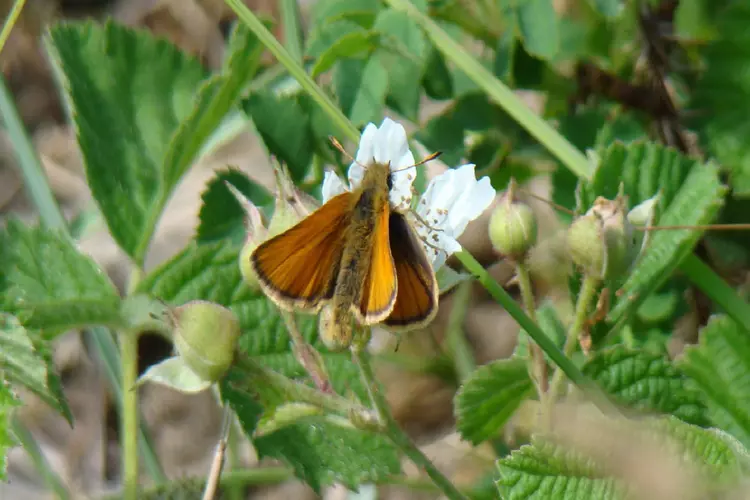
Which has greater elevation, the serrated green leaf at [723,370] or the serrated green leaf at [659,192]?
the serrated green leaf at [659,192]

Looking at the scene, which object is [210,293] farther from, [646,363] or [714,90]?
[714,90]

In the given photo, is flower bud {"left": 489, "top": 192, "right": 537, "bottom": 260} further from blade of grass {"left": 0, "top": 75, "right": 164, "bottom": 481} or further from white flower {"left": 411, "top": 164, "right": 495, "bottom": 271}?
blade of grass {"left": 0, "top": 75, "right": 164, "bottom": 481}

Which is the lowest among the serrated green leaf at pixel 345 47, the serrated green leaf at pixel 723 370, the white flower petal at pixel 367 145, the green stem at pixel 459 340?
the green stem at pixel 459 340

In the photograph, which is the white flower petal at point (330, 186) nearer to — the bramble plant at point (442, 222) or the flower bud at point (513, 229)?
the bramble plant at point (442, 222)

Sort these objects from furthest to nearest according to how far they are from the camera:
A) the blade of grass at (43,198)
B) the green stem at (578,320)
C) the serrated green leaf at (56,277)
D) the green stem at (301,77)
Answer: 1. the blade of grass at (43,198)
2. the serrated green leaf at (56,277)
3. the green stem at (301,77)
4. the green stem at (578,320)

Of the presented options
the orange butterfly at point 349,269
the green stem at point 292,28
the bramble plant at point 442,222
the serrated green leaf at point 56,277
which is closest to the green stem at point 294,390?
the bramble plant at point 442,222

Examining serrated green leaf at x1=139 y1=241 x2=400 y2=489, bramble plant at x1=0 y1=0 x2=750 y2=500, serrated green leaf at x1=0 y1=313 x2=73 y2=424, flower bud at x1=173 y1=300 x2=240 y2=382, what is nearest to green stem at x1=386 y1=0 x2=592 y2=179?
bramble plant at x1=0 y1=0 x2=750 y2=500
